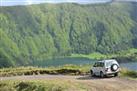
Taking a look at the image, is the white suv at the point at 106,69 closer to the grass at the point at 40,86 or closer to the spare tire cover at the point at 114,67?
the spare tire cover at the point at 114,67

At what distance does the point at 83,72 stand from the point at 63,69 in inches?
136

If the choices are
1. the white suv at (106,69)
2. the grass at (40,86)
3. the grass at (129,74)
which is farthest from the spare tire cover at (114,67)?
the grass at (40,86)

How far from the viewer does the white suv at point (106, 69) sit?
4238 centimetres

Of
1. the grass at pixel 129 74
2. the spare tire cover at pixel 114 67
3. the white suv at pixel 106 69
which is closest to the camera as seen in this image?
the grass at pixel 129 74

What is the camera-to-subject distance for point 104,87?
34.6 metres

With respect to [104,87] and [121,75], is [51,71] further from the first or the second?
[104,87]

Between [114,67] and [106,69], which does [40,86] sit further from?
[114,67]

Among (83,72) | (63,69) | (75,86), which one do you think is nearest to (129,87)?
(75,86)

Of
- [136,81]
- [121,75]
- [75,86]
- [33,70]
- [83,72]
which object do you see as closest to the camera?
[75,86]

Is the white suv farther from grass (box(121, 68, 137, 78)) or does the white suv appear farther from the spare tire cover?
grass (box(121, 68, 137, 78))

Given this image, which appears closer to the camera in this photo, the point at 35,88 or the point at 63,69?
the point at 35,88

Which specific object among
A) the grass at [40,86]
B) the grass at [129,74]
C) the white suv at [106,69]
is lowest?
the grass at [40,86]

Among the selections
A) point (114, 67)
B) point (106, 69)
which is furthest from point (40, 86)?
point (114, 67)

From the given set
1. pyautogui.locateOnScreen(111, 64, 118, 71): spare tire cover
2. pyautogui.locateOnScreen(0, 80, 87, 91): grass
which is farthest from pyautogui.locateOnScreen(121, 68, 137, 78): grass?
pyautogui.locateOnScreen(0, 80, 87, 91): grass
